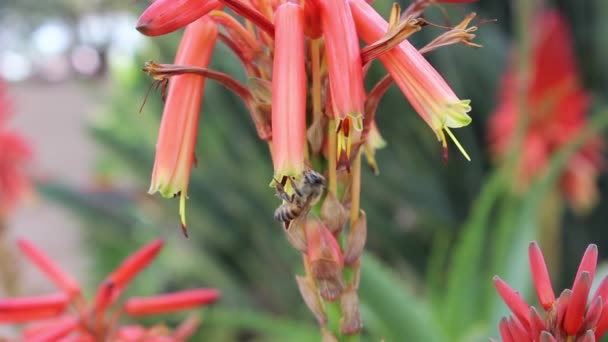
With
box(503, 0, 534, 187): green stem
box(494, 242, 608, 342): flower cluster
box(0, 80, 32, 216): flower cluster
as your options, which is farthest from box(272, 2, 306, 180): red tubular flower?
box(0, 80, 32, 216): flower cluster

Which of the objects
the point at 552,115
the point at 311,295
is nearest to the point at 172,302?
the point at 311,295

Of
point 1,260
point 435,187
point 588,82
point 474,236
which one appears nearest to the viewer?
point 474,236

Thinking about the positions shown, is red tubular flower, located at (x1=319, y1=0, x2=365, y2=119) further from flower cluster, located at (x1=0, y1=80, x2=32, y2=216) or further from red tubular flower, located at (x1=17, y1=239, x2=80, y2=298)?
flower cluster, located at (x1=0, y1=80, x2=32, y2=216)

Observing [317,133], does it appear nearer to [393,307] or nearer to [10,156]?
[393,307]

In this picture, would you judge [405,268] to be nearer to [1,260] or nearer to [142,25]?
[1,260]

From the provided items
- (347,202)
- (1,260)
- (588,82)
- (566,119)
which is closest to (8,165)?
(1,260)

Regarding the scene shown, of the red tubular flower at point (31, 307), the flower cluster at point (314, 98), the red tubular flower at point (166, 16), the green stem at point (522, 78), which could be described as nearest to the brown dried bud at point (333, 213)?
the flower cluster at point (314, 98)

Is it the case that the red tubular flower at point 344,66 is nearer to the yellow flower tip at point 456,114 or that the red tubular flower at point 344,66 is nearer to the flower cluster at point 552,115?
the yellow flower tip at point 456,114
